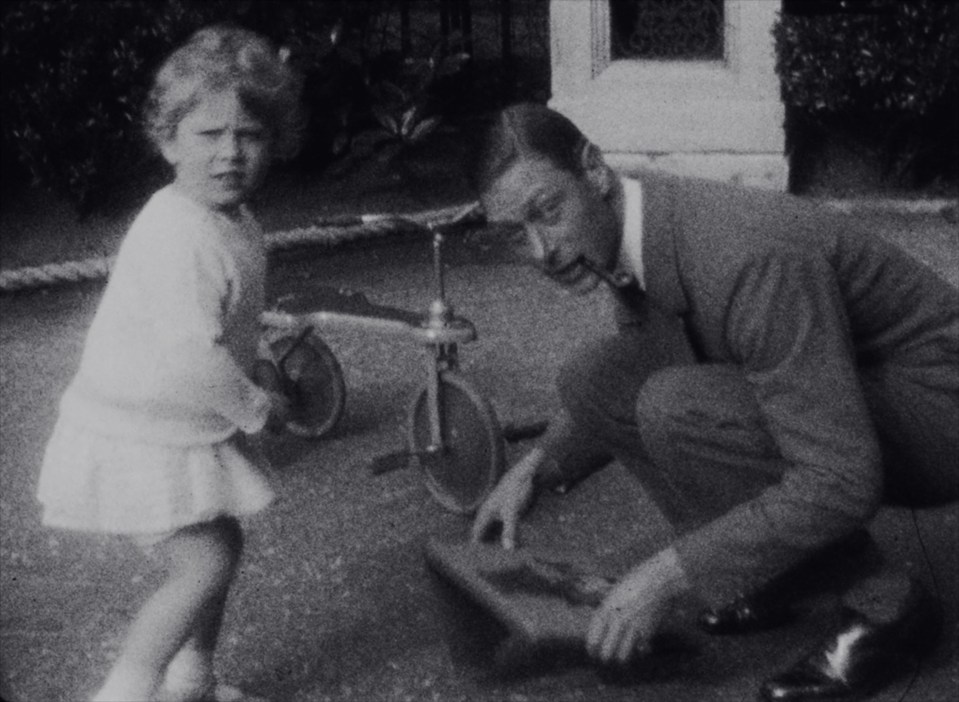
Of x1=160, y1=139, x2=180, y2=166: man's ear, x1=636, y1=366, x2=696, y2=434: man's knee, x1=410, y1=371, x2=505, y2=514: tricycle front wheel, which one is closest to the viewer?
x1=160, y1=139, x2=180, y2=166: man's ear

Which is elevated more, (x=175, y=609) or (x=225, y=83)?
(x=225, y=83)

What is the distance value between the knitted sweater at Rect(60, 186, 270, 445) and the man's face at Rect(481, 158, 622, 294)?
53 centimetres

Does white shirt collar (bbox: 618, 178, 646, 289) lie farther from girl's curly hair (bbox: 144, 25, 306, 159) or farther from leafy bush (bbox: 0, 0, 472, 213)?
leafy bush (bbox: 0, 0, 472, 213)

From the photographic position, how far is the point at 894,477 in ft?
10.6

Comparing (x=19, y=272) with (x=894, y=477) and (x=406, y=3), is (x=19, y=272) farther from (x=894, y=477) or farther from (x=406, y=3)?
(x=894, y=477)

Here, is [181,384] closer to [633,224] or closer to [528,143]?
[528,143]

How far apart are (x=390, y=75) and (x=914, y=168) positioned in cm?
242

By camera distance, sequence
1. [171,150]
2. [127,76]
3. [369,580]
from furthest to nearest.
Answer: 1. [127,76]
2. [369,580]
3. [171,150]

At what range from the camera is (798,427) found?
114 inches

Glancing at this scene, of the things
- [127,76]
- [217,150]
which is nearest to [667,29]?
[127,76]

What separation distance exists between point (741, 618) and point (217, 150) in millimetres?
1435

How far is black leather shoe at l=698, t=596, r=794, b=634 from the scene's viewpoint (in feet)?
11.3

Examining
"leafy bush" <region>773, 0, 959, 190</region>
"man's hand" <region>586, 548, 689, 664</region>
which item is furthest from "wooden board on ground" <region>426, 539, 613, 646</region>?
"leafy bush" <region>773, 0, 959, 190</region>

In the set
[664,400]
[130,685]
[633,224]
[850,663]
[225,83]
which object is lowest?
[850,663]
